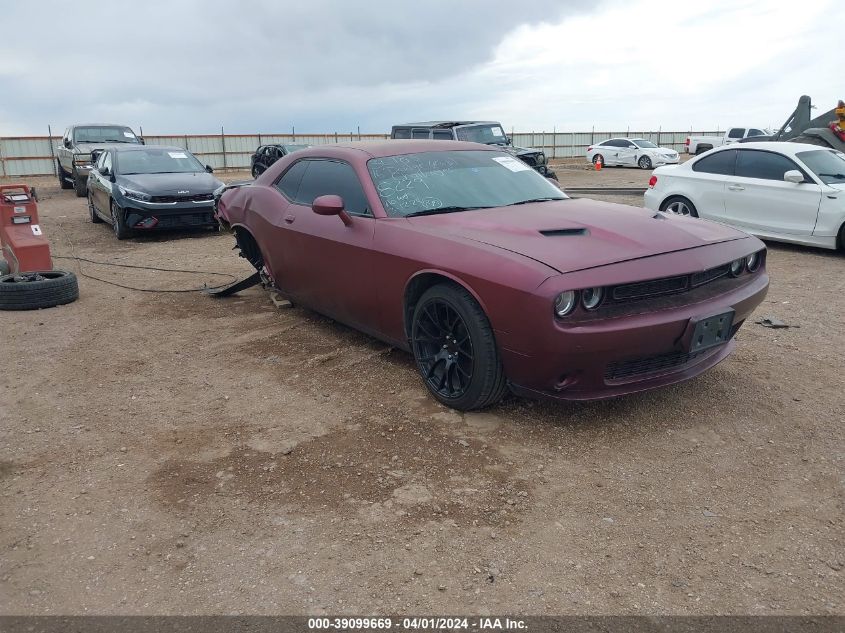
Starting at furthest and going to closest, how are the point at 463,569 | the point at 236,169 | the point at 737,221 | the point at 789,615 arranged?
the point at 236,169 → the point at 737,221 → the point at 463,569 → the point at 789,615

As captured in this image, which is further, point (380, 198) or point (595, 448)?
point (380, 198)

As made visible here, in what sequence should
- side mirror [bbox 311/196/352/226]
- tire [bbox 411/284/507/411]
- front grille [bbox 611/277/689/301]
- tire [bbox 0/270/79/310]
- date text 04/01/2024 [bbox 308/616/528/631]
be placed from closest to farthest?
1. date text 04/01/2024 [bbox 308/616/528/631]
2. front grille [bbox 611/277/689/301]
3. tire [bbox 411/284/507/411]
4. side mirror [bbox 311/196/352/226]
5. tire [bbox 0/270/79/310]

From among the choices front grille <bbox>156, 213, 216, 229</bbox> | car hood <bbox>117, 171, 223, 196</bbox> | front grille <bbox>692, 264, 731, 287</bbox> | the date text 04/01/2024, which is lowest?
the date text 04/01/2024

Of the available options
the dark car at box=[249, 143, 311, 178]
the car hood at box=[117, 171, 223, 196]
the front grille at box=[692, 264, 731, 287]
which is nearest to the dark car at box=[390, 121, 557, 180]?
the dark car at box=[249, 143, 311, 178]

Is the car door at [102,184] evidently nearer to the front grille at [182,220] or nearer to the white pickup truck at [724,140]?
the front grille at [182,220]

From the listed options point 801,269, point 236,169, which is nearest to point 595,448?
point 801,269

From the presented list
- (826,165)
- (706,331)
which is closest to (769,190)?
(826,165)

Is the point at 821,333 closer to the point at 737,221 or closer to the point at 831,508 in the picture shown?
the point at 831,508

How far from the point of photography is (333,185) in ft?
16.4

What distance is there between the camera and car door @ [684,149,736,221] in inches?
358

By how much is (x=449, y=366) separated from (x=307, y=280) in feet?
6.00

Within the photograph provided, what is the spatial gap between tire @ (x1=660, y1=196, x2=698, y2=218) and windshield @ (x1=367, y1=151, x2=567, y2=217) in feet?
16.6

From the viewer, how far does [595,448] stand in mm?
3535

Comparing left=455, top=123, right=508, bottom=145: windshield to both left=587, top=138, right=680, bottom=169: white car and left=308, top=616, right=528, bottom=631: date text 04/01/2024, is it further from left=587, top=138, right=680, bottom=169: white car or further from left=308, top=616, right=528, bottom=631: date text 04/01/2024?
left=308, top=616, right=528, bottom=631: date text 04/01/2024
